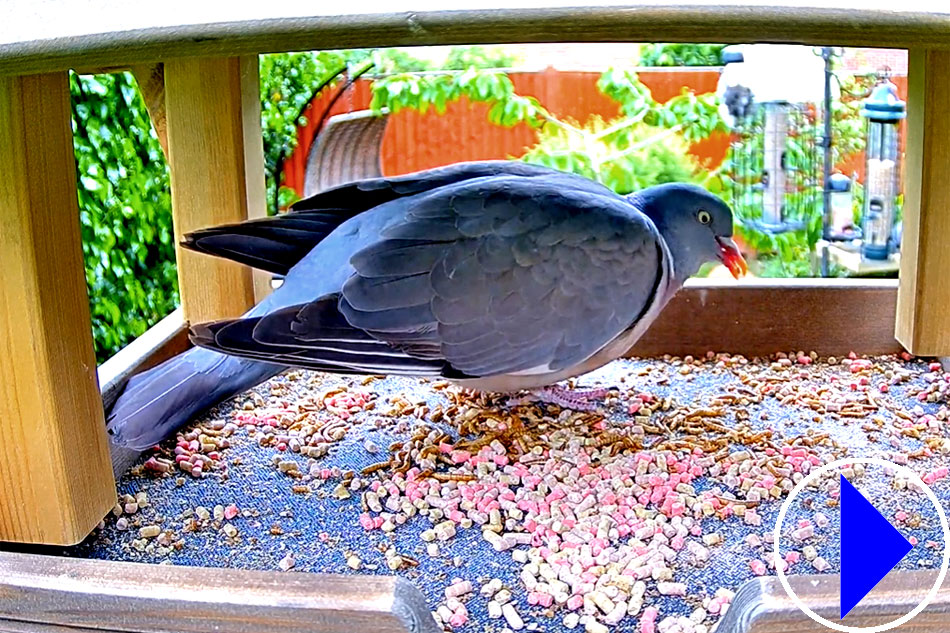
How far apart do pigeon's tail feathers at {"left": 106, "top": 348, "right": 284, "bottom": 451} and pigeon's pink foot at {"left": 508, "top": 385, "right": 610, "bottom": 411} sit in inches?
16.1

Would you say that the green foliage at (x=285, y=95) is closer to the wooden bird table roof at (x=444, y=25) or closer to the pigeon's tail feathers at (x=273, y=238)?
the pigeon's tail feathers at (x=273, y=238)

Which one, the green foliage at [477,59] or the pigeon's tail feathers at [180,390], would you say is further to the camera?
the green foliage at [477,59]

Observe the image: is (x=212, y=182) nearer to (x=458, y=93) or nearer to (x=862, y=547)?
(x=862, y=547)

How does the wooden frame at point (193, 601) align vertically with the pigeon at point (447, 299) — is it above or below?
below

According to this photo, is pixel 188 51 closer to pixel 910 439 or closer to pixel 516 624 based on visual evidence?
pixel 516 624

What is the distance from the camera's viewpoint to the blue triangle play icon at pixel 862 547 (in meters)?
0.68

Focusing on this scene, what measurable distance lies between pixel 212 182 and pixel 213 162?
3 centimetres

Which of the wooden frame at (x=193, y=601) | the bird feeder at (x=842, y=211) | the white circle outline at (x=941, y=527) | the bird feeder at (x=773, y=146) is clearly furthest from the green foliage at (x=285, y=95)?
the wooden frame at (x=193, y=601)

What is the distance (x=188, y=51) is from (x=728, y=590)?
70cm

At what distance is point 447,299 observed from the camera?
112cm

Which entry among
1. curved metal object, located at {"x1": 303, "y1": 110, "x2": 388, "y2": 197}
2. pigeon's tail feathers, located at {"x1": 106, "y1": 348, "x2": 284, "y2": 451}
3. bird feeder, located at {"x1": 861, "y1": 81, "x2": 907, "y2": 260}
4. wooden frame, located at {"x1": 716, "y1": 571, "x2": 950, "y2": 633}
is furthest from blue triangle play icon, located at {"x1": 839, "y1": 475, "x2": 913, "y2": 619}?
bird feeder, located at {"x1": 861, "y1": 81, "x2": 907, "y2": 260}

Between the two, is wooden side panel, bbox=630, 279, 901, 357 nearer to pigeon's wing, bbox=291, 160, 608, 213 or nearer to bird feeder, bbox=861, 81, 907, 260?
pigeon's wing, bbox=291, 160, 608, 213

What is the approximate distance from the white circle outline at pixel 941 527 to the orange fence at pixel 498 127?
2.28 meters

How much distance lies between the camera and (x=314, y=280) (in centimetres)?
119
